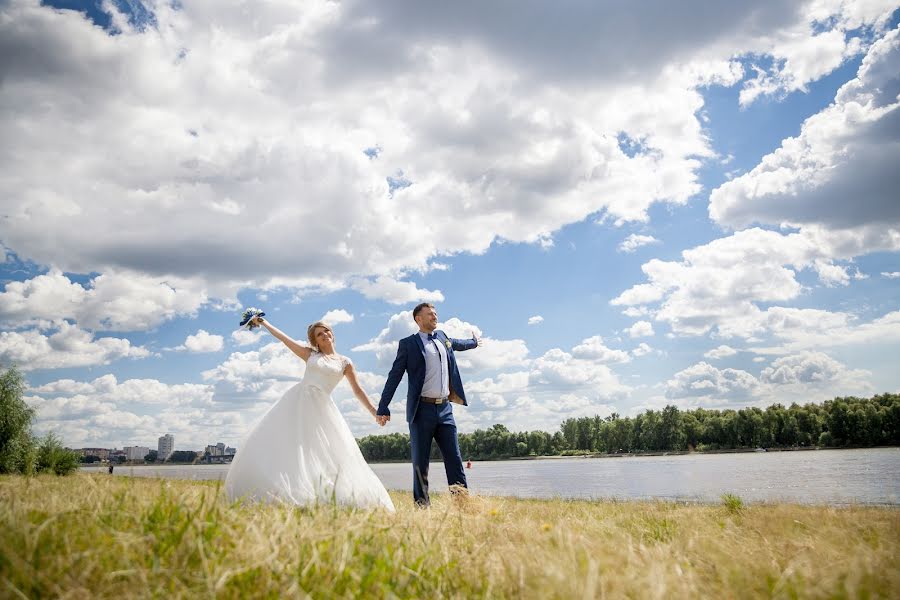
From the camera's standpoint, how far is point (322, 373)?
8055mm

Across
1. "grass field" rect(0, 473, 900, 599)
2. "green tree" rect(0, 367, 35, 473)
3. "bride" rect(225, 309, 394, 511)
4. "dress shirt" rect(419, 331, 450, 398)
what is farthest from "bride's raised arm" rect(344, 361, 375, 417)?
"green tree" rect(0, 367, 35, 473)

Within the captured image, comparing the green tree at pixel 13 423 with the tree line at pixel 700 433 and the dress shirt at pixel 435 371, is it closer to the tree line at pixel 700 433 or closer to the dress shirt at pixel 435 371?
the dress shirt at pixel 435 371

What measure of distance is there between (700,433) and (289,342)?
128 m

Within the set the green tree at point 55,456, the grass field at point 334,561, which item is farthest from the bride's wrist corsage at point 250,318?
the green tree at point 55,456

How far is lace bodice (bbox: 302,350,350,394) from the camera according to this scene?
805cm

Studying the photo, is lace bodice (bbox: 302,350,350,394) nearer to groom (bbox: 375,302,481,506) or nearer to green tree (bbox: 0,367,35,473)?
groom (bbox: 375,302,481,506)

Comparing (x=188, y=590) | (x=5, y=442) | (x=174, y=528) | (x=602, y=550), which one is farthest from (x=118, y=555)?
(x=5, y=442)

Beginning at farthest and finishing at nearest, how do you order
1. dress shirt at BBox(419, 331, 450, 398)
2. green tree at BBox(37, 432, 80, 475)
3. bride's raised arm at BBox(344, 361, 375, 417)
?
green tree at BBox(37, 432, 80, 475) < dress shirt at BBox(419, 331, 450, 398) < bride's raised arm at BBox(344, 361, 375, 417)

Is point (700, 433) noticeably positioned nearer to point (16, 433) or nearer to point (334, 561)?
point (16, 433)

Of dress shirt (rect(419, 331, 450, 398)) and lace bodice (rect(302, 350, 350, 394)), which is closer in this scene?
lace bodice (rect(302, 350, 350, 394))

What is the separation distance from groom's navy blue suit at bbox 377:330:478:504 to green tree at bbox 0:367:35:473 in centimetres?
3142

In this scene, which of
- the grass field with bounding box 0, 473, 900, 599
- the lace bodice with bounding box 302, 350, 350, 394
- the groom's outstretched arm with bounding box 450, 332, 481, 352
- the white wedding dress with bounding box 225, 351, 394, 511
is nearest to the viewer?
the grass field with bounding box 0, 473, 900, 599

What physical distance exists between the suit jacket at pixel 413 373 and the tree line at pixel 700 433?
79.8 m

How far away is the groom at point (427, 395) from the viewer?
8602mm
